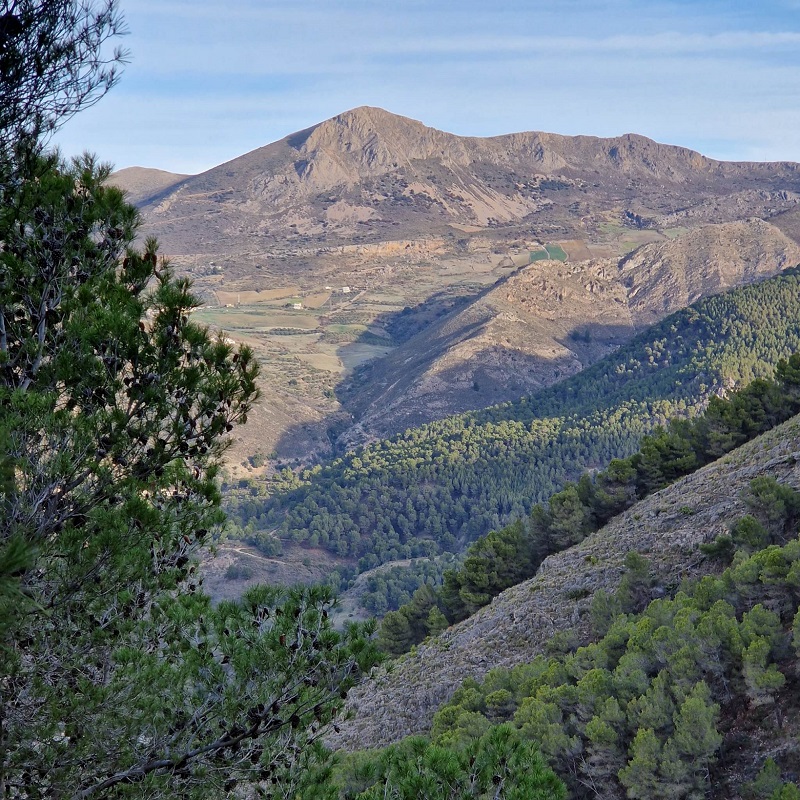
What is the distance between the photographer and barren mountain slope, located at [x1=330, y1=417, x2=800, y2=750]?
26438 mm

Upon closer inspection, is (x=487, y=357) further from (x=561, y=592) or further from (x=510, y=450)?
(x=561, y=592)

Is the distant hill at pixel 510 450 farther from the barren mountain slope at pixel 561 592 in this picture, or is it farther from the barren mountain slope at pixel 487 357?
the barren mountain slope at pixel 561 592

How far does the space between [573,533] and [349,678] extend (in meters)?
27.6

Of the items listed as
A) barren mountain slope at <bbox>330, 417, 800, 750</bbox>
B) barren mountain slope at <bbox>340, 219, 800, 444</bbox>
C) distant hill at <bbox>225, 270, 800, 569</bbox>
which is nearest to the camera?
barren mountain slope at <bbox>330, 417, 800, 750</bbox>

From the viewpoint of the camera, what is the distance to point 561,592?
94.8 ft

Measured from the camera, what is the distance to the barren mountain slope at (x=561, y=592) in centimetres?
2644

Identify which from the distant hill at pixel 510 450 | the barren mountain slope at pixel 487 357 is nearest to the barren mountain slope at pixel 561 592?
the distant hill at pixel 510 450

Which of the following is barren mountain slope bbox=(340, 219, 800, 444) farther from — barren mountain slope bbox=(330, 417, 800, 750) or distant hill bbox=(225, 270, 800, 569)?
barren mountain slope bbox=(330, 417, 800, 750)

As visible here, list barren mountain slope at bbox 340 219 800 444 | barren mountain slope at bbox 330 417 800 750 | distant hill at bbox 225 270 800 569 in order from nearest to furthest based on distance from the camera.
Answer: barren mountain slope at bbox 330 417 800 750 < distant hill at bbox 225 270 800 569 < barren mountain slope at bbox 340 219 800 444

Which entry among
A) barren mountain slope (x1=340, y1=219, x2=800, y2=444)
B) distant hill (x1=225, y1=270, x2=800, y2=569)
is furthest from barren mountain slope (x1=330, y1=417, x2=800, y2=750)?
barren mountain slope (x1=340, y1=219, x2=800, y2=444)

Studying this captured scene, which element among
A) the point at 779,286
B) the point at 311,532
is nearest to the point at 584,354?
the point at 779,286

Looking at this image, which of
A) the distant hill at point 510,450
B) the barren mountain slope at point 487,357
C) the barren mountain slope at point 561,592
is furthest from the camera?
the barren mountain slope at point 487,357

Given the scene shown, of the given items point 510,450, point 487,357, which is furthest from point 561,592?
point 487,357

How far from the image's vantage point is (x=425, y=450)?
11631 centimetres
